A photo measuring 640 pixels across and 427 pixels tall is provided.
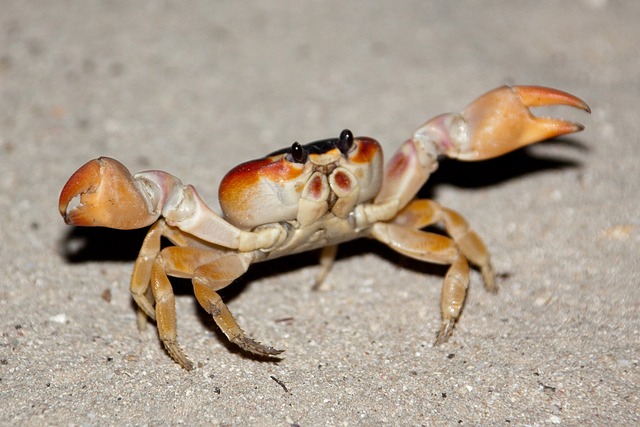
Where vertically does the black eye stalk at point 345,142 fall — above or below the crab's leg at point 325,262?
above

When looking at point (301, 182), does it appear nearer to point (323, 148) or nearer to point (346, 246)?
point (323, 148)

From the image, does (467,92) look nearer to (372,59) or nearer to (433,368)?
(372,59)

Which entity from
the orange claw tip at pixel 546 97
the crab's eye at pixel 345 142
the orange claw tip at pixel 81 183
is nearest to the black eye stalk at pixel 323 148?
the crab's eye at pixel 345 142

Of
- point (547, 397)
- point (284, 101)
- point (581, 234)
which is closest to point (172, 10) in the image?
point (284, 101)

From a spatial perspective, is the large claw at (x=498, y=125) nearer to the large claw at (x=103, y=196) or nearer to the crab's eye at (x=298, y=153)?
the crab's eye at (x=298, y=153)

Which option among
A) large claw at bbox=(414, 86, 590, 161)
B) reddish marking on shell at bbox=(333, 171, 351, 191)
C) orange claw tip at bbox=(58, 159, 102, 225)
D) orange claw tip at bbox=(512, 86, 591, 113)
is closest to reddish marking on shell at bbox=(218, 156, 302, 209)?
reddish marking on shell at bbox=(333, 171, 351, 191)

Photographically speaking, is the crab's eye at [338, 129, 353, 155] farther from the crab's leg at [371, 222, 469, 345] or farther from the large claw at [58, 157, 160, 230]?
the large claw at [58, 157, 160, 230]

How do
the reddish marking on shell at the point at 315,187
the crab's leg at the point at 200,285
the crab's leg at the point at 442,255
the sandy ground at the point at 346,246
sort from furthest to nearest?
the crab's leg at the point at 442,255
the reddish marking on shell at the point at 315,187
the crab's leg at the point at 200,285
the sandy ground at the point at 346,246
